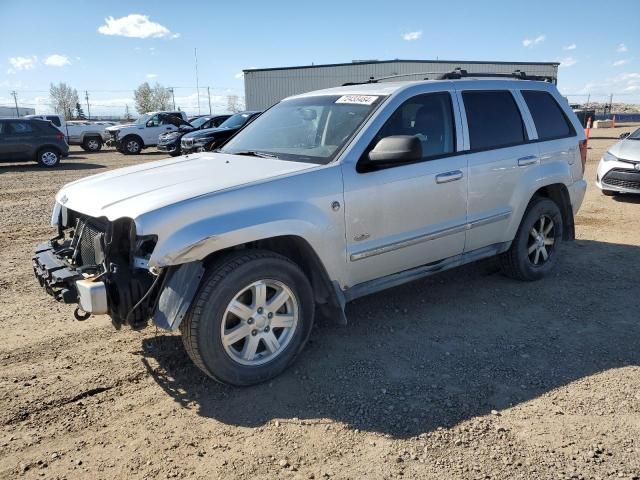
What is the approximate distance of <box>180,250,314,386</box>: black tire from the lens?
3.13 m

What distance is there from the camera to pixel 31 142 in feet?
55.8

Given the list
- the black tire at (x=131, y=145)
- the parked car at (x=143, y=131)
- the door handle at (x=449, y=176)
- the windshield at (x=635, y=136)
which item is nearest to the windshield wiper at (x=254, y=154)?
the door handle at (x=449, y=176)

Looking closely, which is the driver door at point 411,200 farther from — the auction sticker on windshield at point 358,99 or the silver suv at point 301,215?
the auction sticker on windshield at point 358,99

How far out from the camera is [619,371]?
3.63 m

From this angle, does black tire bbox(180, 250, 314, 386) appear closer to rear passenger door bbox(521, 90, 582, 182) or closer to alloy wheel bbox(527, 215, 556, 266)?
alloy wheel bbox(527, 215, 556, 266)

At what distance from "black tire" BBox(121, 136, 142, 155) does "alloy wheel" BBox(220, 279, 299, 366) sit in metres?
21.3

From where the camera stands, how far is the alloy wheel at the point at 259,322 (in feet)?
10.9

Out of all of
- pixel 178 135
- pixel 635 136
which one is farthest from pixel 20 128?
pixel 635 136

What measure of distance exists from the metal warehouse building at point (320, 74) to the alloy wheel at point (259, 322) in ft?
116

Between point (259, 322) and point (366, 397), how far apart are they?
2.71 ft

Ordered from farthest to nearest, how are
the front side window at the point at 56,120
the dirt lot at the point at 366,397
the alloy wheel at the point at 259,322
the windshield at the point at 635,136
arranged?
the front side window at the point at 56,120 < the windshield at the point at 635,136 < the alloy wheel at the point at 259,322 < the dirt lot at the point at 366,397

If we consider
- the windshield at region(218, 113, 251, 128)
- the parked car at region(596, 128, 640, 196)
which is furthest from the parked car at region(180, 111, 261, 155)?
the parked car at region(596, 128, 640, 196)

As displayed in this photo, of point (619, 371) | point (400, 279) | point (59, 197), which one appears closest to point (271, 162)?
point (400, 279)

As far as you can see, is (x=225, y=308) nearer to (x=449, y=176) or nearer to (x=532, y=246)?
(x=449, y=176)
